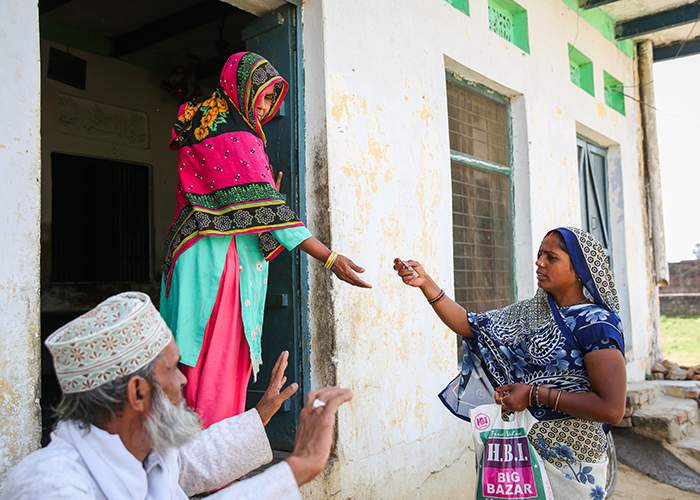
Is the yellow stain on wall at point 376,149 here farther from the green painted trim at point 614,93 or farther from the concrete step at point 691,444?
the green painted trim at point 614,93

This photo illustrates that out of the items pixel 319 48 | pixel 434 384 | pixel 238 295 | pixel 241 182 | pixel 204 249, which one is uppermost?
pixel 319 48

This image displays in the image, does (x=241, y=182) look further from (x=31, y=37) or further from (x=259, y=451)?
(x=259, y=451)

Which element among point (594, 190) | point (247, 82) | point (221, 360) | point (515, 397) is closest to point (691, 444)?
point (594, 190)

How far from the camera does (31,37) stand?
221 cm

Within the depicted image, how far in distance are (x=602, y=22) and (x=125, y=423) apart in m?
7.17

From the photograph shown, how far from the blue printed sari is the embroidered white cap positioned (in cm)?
148

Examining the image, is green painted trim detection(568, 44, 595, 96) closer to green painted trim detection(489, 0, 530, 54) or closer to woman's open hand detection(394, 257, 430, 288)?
green painted trim detection(489, 0, 530, 54)

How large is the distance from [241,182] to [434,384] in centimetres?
200

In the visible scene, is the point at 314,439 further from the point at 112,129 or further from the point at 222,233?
the point at 112,129

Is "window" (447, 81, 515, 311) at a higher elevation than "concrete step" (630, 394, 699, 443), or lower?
higher

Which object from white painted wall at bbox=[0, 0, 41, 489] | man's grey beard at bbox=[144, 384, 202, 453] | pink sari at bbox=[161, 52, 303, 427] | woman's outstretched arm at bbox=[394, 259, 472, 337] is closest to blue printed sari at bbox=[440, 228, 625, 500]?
woman's outstretched arm at bbox=[394, 259, 472, 337]

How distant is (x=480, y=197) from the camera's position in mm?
5133

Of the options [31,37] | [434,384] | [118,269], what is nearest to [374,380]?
[434,384]

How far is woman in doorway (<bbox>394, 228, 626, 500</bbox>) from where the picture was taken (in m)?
2.36
